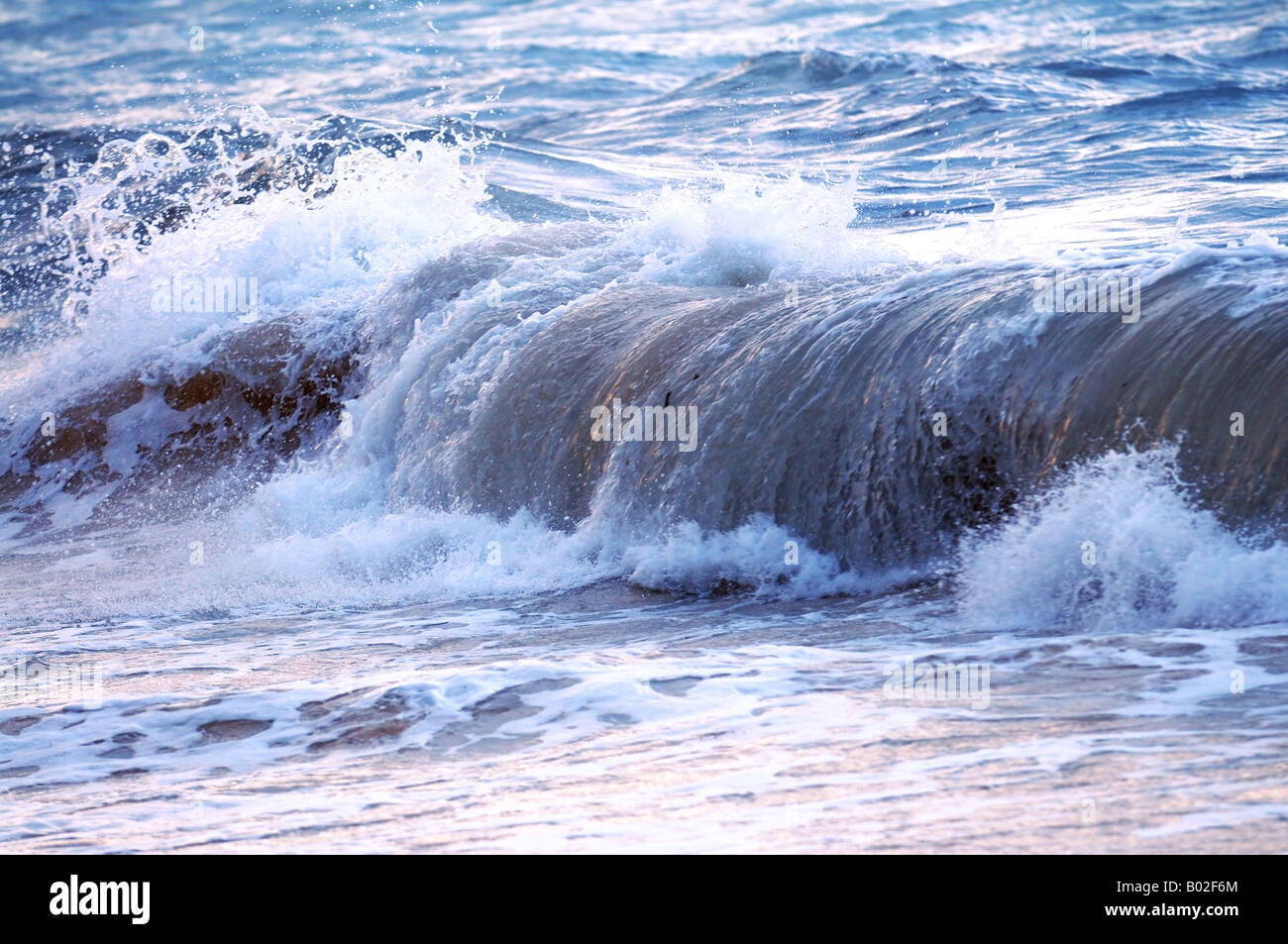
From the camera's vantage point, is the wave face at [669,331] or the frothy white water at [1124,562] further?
the wave face at [669,331]

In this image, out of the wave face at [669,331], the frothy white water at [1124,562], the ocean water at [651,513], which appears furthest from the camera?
the wave face at [669,331]

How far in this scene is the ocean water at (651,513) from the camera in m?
3.38

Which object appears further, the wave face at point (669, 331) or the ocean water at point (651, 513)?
the wave face at point (669, 331)

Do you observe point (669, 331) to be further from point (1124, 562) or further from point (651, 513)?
point (1124, 562)

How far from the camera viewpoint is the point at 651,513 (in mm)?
6172

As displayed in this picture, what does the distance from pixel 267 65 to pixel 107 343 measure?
59.2 feet

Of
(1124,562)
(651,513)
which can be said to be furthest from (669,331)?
(1124,562)

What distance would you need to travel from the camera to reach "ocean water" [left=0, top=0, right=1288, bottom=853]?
11.1 ft

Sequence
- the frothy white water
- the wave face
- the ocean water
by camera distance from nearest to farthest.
Answer: the ocean water, the frothy white water, the wave face

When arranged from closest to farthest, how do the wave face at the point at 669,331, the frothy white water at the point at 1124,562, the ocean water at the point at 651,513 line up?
the ocean water at the point at 651,513 → the frothy white water at the point at 1124,562 → the wave face at the point at 669,331

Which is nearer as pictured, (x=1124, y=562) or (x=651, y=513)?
(x=1124, y=562)

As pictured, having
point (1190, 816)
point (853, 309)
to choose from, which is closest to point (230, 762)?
point (1190, 816)

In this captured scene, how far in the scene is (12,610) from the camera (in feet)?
22.0

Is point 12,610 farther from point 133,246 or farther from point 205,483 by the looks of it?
point 133,246
